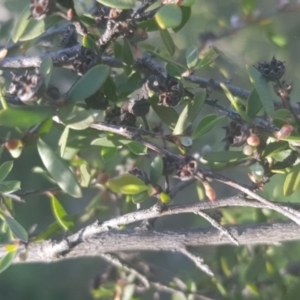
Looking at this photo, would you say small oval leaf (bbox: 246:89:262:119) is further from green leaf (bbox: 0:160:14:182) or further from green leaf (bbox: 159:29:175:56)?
green leaf (bbox: 0:160:14:182)

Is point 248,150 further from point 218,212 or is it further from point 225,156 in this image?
point 218,212

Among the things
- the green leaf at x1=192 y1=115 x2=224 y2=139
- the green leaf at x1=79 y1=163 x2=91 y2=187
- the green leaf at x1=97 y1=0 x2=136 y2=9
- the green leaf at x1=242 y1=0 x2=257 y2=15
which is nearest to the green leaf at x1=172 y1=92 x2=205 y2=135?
the green leaf at x1=192 y1=115 x2=224 y2=139

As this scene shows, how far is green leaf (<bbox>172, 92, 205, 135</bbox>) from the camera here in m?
0.53

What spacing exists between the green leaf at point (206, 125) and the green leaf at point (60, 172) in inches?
5.1

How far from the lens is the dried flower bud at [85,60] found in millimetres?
535

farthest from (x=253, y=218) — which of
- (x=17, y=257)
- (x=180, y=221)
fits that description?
(x=180, y=221)

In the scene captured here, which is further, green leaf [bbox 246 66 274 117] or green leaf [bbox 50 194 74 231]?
green leaf [bbox 50 194 74 231]

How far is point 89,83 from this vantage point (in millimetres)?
473

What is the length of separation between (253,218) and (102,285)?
0.93 ft

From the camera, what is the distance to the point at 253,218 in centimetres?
90

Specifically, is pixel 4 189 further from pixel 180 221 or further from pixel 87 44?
pixel 180 221

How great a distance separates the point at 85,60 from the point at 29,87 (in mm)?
110

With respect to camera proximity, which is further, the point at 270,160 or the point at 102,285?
the point at 102,285

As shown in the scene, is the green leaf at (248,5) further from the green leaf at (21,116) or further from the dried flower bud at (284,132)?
the green leaf at (21,116)
